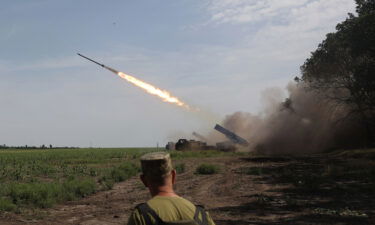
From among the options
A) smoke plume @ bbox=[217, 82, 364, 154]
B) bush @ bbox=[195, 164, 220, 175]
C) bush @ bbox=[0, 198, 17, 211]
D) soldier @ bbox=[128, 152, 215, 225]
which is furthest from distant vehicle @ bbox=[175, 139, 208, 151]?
soldier @ bbox=[128, 152, 215, 225]

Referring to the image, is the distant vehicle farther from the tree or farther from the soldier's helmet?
the soldier's helmet

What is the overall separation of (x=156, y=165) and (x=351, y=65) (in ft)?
124

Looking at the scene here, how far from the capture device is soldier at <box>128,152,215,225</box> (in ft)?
8.82

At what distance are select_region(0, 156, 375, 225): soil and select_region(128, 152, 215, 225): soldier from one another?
390 inches

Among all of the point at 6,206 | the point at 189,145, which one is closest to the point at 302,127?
the point at 189,145

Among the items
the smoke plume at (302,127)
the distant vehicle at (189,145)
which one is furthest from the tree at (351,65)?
the distant vehicle at (189,145)

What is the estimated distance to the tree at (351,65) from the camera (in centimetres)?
3216

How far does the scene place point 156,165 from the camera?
2818 mm

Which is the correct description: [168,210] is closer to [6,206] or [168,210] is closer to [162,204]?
[162,204]

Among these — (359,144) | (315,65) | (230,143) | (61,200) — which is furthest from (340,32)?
(61,200)

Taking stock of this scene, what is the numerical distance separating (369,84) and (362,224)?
71.7 ft

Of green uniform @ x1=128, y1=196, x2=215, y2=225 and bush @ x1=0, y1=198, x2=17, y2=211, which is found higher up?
green uniform @ x1=128, y1=196, x2=215, y2=225

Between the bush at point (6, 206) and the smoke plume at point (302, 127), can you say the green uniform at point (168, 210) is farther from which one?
the smoke plume at point (302, 127)

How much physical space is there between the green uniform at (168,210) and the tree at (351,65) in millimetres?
31120
